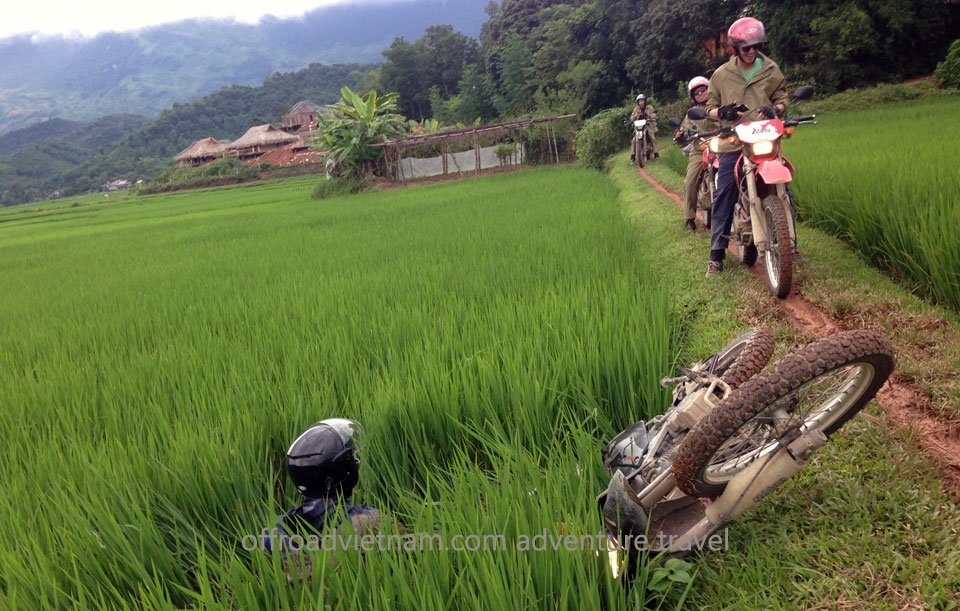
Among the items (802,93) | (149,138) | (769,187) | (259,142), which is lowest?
(769,187)

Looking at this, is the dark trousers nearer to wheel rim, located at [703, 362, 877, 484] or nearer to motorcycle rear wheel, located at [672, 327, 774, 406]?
motorcycle rear wheel, located at [672, 327, 774, 406]

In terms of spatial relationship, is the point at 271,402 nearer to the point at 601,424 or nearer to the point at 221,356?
the point at 221,356

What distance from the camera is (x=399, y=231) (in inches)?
247

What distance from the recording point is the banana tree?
16594 mm

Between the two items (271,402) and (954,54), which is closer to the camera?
(271,402)

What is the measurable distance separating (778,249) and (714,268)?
635 millimetres

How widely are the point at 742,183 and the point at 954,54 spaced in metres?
12.8

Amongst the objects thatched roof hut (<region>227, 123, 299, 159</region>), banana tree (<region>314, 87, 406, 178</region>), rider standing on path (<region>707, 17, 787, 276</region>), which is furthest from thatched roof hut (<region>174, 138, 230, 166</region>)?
rider standing on path (<region>707, 17, 787, 276</region>)

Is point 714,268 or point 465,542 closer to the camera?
point 465,542

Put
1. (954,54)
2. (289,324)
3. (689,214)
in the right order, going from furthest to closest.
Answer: (954,54)
(689,214)
(289,324)

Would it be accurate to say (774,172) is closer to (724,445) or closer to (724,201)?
(724,201)

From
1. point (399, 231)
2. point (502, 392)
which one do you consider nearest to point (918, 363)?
point (502, 392)

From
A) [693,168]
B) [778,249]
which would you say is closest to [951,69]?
[693,168]

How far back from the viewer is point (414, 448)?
5.75ft
